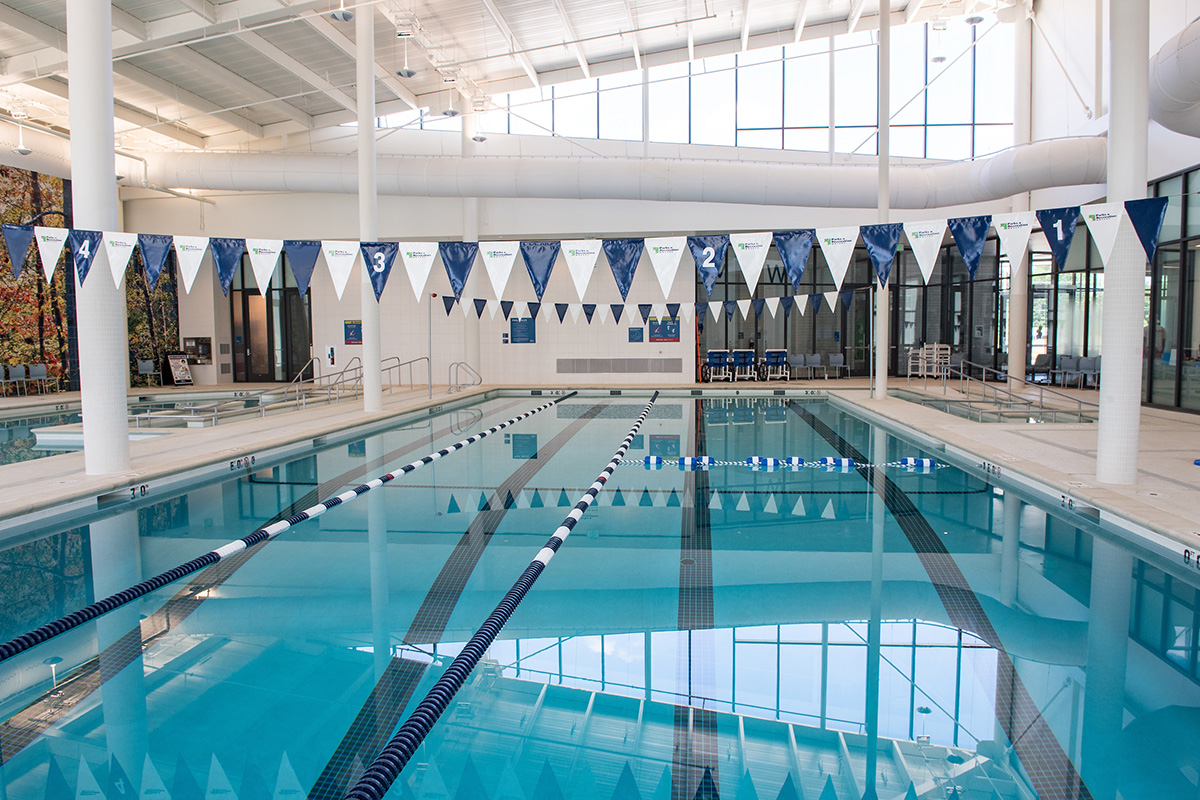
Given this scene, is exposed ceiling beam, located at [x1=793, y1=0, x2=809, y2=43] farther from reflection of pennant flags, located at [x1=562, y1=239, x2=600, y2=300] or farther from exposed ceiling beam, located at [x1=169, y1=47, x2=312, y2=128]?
exposed ceiling beam, located at [x1=169, y1=47, x2=312, y2=128]

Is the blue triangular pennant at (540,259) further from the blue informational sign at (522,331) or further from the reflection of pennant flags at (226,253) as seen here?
the blue informational sign at (522,331)

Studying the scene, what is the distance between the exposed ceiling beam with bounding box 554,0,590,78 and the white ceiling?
0.04 metres

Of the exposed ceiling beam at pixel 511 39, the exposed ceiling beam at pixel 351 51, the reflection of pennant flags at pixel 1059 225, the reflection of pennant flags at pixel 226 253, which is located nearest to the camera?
the reflection of pennant flags at pixel 1059 225

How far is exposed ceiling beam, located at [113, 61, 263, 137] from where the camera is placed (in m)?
12.7

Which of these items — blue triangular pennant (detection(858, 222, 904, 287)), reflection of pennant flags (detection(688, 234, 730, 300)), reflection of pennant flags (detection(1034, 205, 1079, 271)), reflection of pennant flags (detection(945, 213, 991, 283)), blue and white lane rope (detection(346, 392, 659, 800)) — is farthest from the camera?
reflection of pennant flags (detection(688, 234, 730, 300))

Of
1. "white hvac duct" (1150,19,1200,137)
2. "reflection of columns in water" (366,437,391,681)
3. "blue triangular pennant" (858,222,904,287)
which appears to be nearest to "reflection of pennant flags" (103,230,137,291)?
"reflection of columns in water" (366,437,391,681)

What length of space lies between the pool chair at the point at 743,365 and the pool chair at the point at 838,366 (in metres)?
2.11

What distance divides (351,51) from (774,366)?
11.8 m

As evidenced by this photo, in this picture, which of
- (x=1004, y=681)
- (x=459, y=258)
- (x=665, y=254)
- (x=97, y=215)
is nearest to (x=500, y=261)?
(x=459, y=258)

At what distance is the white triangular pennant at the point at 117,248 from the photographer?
6.52m

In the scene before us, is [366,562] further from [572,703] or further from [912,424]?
[912,424]

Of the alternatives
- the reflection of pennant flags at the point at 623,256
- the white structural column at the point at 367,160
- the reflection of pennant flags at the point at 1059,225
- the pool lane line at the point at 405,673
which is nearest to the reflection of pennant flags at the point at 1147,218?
the reflection of pennant flags at the point at 1059,225

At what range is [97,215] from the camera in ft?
21.8

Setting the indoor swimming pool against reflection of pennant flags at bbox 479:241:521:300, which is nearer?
the indoor swimming pool
